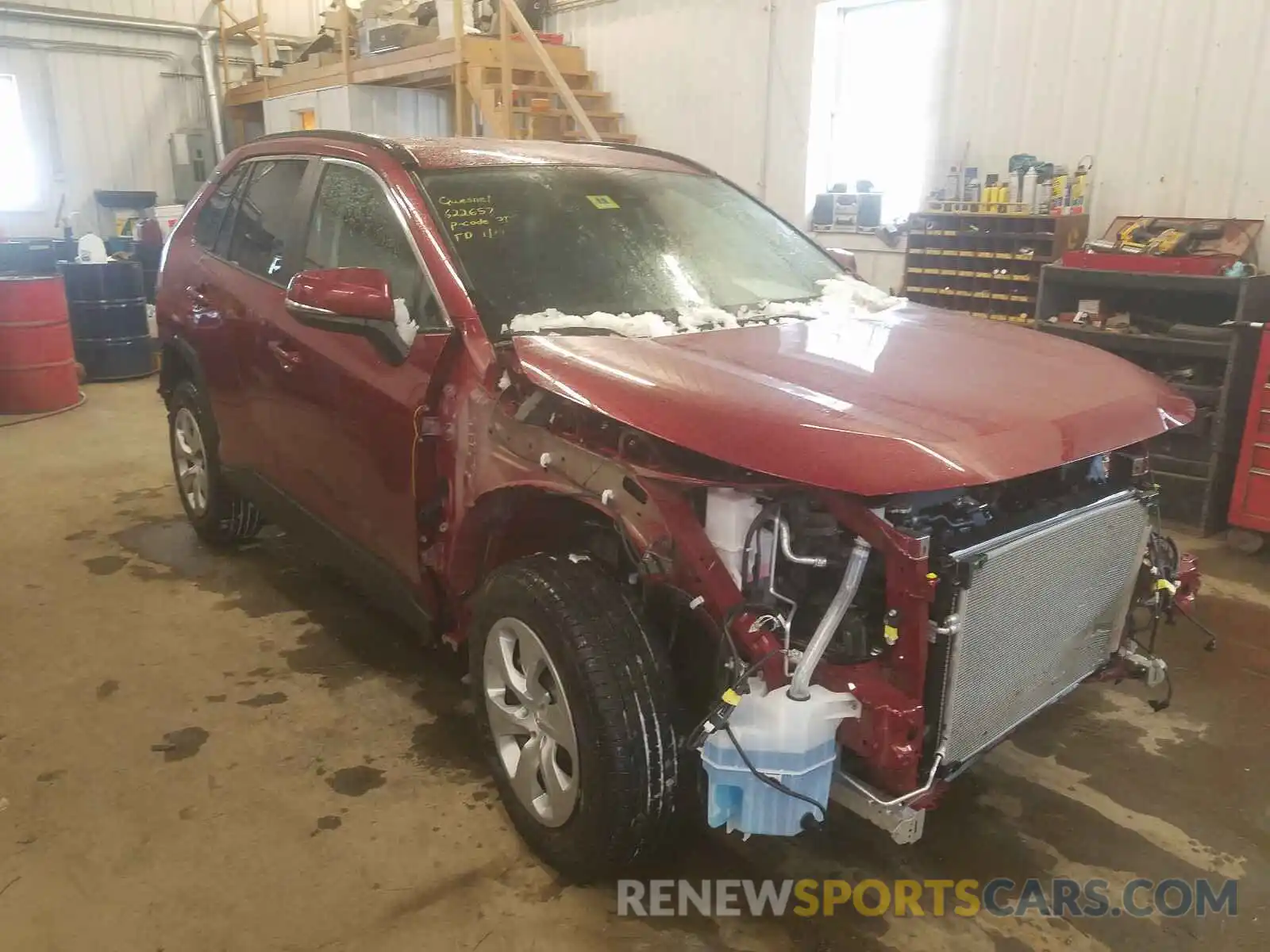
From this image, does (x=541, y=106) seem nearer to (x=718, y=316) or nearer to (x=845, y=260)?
(x=845, y=260)

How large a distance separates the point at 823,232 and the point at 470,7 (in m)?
3.91

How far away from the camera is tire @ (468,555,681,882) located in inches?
72.4

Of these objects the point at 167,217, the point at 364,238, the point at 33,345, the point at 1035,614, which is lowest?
the point at 33,345

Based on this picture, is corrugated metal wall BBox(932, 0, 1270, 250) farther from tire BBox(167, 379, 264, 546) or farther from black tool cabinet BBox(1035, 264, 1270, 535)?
tire BBox(167, 379, 264, 546)

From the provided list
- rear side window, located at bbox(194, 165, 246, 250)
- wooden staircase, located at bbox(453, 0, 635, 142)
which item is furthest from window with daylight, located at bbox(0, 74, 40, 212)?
rear side window, located at bbox(194, 165, 246, 250)

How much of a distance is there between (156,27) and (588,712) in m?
11.1

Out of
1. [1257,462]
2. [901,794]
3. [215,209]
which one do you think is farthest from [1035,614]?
[215,209]

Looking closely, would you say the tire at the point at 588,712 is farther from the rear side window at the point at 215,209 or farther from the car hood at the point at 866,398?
the rear side window at the point at 215,209

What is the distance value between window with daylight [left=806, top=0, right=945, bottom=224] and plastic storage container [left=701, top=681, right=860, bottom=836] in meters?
5.06

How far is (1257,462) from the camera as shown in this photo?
4133 mm

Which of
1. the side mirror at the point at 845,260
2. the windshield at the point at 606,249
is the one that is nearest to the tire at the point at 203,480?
the windshield at the point at 606,249

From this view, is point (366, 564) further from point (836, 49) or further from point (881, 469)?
point (836, 49)

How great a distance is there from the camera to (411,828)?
7.37ft

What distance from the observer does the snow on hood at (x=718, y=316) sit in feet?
7.26
